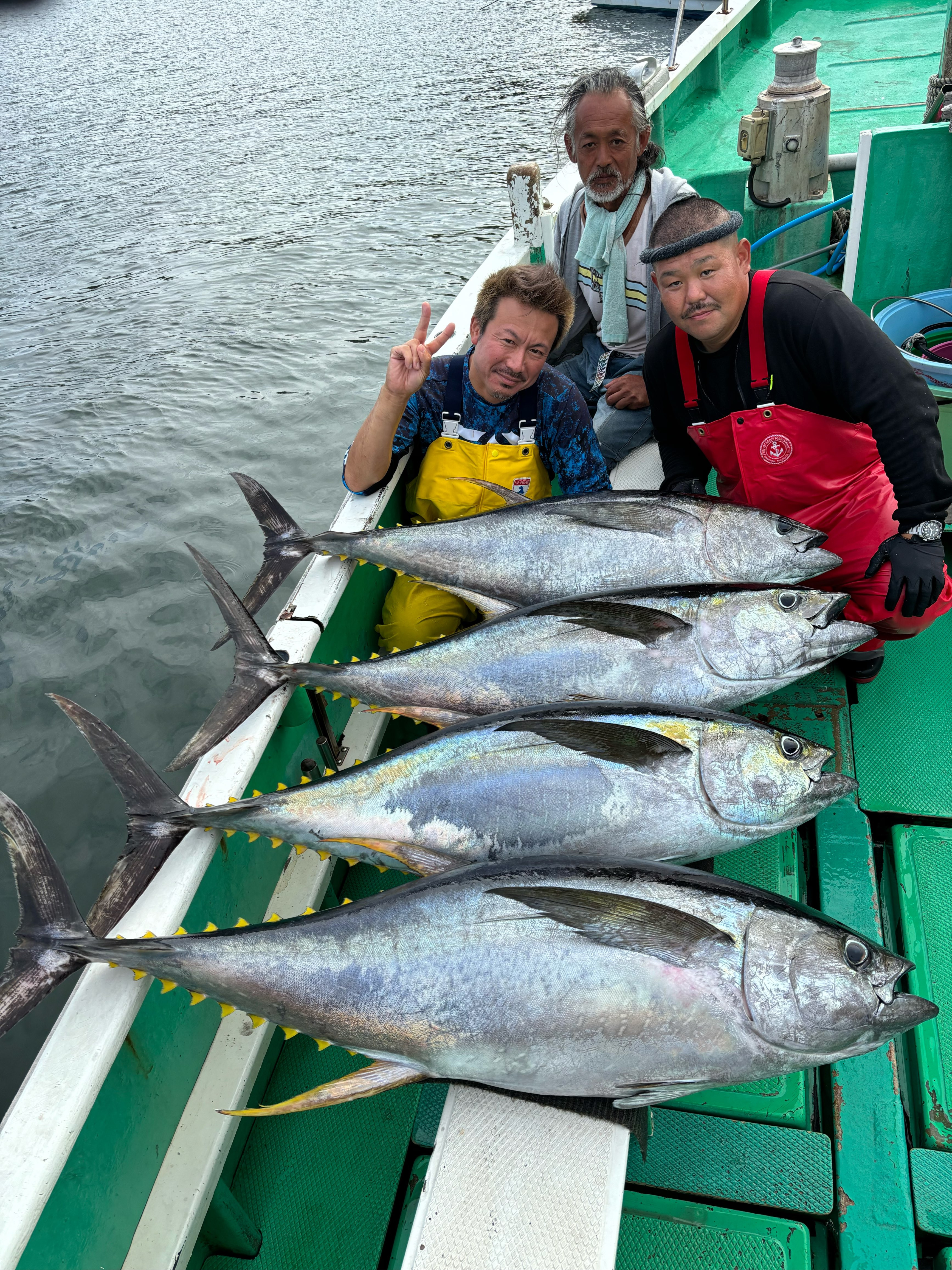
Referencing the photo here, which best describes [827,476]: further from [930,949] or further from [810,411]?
[930,949]

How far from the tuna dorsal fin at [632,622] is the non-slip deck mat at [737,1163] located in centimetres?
117

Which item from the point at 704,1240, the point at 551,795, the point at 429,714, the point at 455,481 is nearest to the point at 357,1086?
the point at 551,795

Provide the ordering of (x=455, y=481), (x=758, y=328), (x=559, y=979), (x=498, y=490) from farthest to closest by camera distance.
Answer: (x=455, y=481), (x=498, y=490), (x=758, y=328), (x=559, y=979)

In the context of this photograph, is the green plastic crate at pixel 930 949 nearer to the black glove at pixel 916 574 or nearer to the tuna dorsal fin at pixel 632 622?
the black glove at pixel 916 574

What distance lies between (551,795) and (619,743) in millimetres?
197

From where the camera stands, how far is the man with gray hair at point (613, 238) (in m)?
3.38

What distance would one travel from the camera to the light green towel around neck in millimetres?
3557

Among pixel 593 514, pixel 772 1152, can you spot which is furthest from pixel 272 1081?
pixel 593 514

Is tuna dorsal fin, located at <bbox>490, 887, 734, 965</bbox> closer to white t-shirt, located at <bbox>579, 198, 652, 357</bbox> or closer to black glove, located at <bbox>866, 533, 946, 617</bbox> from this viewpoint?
black glove, located at <bbox>866, 533, 946, 617</bbox>

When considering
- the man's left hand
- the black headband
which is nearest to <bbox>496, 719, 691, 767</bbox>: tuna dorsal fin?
the black headband

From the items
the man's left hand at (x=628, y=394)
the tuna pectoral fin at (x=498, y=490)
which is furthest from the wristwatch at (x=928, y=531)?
the man's left hand at (x=628, y=394)

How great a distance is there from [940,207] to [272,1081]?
4.55 meters

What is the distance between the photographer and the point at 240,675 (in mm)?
2299

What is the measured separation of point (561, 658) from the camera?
89.2 inches
